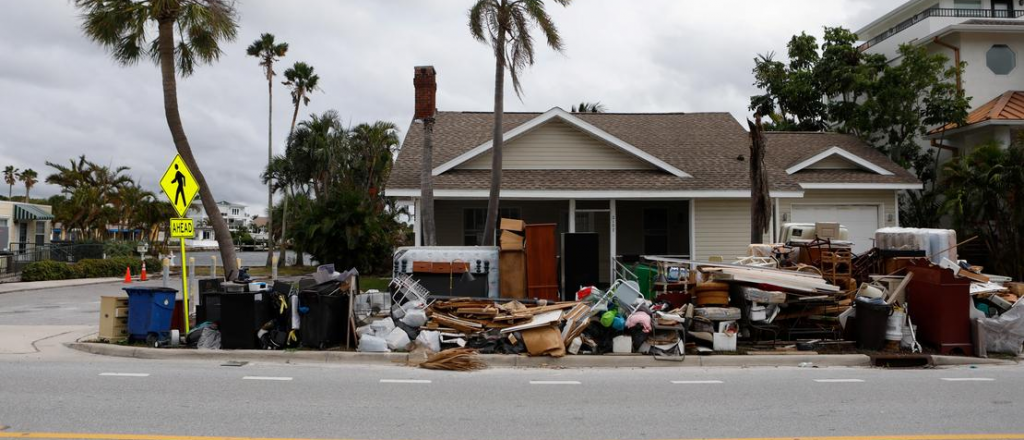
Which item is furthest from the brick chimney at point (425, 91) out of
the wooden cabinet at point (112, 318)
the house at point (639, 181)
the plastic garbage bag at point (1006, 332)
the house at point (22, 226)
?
the house at point (22, 226)

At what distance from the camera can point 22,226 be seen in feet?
121

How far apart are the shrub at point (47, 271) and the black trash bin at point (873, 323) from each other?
1151 inches

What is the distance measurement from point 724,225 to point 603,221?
3501 millimetres

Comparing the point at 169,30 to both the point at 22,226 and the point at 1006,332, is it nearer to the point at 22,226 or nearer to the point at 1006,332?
the point at 1006,332

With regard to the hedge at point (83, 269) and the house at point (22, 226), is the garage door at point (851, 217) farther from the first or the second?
the house at point (22, 226)

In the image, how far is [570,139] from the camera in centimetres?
2028

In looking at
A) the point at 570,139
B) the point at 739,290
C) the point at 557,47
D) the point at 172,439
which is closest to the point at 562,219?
the point at 570,139

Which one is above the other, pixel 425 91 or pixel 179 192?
pixel 425 91

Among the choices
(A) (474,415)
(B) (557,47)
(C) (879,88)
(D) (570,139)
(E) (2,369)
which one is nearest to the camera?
(A) (474,415)

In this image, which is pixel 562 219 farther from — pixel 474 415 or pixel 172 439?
pixel 172 439

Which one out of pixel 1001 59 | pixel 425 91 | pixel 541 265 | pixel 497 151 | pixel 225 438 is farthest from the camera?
pixel 1001 59

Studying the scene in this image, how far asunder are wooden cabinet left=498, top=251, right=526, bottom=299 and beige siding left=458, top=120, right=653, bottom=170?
607 centimetres

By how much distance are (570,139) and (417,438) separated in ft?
48.7

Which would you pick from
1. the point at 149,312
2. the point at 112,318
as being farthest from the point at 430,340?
the point at 112,318
